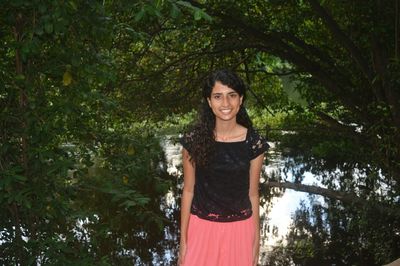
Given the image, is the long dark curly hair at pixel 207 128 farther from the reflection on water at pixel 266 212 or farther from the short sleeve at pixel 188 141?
the reflection on water at pixel 266 212

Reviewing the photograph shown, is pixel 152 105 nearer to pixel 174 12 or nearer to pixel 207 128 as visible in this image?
pixel 207 128

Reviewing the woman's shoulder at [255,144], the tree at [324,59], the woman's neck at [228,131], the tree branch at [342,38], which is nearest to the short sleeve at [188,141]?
the woman's neck at [228,131]

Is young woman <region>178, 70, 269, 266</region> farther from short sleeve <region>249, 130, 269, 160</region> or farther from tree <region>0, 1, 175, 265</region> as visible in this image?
tree <region>0, 1, 175, 265</region>

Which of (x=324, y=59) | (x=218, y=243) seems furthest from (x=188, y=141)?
(x=324, y=59)

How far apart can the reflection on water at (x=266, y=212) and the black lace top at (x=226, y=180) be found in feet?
14.4

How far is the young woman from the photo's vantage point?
95.1 inches

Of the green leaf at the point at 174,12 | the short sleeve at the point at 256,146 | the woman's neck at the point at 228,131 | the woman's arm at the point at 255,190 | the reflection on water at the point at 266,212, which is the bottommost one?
the reflection on water at the point at 266,212

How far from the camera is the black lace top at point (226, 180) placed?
2.44 m

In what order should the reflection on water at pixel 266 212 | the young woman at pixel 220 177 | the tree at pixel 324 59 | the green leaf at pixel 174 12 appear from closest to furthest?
1. the green leaf at pixel 174 12
2. the young woman at pixel 220 177
3. the tree at pixel 324 59
4. the reflection on water at pixel 266 212

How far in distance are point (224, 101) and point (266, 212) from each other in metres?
8.36

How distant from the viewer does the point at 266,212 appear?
10414 millimetres

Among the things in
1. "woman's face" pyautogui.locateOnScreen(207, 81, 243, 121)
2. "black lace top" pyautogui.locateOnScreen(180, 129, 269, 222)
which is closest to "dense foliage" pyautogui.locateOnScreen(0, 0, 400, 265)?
"black lace top" pyautogui.locateOnScreen(180, 129, 269, 222)

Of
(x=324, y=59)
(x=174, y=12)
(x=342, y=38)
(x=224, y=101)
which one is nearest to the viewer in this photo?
(x=174, y=12)

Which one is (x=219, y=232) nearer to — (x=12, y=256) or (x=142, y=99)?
(x=12, y=256)
